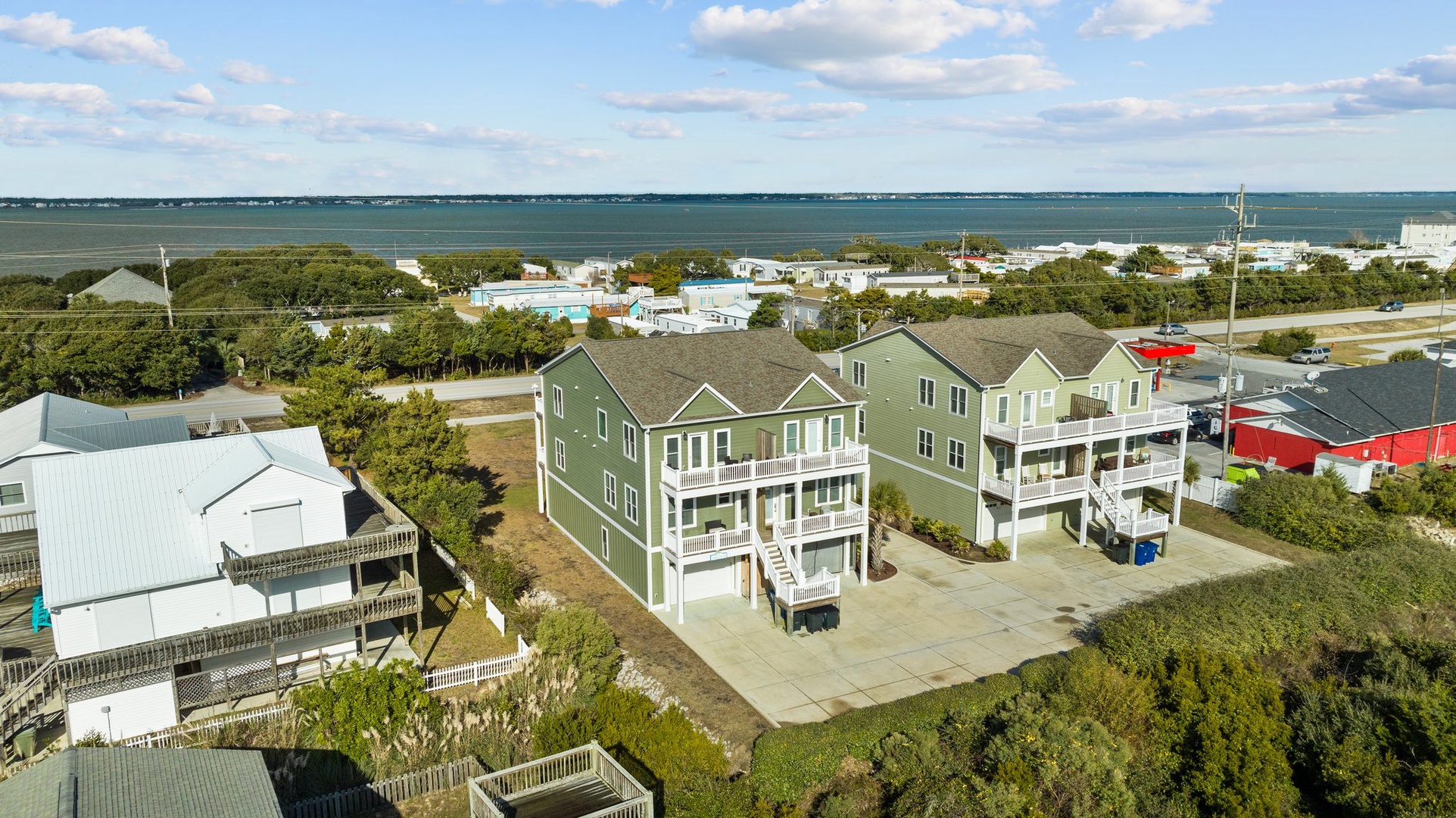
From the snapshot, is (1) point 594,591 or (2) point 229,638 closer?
(2) point 229,638

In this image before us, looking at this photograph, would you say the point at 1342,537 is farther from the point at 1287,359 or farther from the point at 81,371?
the point at 81,371

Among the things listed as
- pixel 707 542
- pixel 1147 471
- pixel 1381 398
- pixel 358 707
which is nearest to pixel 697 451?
pixel 707 542

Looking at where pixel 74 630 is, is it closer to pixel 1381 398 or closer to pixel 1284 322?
pixel 1381 398

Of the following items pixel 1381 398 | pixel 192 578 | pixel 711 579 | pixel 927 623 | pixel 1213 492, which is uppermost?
pixel 1381 398

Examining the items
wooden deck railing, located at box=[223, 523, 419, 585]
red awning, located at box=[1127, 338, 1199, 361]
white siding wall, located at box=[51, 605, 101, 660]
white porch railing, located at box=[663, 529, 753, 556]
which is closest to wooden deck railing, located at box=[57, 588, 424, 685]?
white siding wall, located at box=[51, 605, 101, 660]

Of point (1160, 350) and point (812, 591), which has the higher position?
point (1160, 350)

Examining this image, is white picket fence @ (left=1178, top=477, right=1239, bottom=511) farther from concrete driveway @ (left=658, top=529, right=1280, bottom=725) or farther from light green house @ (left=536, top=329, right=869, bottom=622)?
light green house @ (left=536, top=329, right=869, bottom=622)

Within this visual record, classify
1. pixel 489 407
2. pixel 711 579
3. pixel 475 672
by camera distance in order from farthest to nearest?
pixel 489 407 < pixel 711 579 < pixel 475 672
